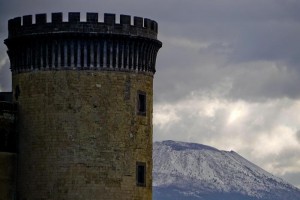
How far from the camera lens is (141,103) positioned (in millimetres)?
63812

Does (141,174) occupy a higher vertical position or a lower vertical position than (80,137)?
lower

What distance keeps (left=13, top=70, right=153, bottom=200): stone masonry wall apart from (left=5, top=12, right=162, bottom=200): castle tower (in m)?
0.05

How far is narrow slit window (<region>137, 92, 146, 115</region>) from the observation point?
63.6m

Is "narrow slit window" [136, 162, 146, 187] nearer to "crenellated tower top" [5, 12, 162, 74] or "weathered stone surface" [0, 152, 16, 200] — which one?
"crenellated tower top" [5, 12, 162, 74]

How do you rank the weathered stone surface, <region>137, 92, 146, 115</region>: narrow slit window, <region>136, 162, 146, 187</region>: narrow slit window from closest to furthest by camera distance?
1. <region>136, 162, 146, 187</region>: narrow slit window
2. the weathered stone surface
3. <region>137, 92, 146, 115</region>: narrow slit window

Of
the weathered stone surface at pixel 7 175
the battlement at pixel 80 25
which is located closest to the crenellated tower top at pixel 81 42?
the battlement at pixel 80 25

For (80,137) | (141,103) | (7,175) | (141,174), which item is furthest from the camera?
(141,103)

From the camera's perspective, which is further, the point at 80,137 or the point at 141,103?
the point at 141,103

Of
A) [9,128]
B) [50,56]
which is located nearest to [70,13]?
[50,56]

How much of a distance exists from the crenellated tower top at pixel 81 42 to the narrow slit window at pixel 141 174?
5184 mm

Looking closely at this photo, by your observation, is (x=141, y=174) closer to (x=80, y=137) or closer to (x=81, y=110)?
(x=80, y=137)

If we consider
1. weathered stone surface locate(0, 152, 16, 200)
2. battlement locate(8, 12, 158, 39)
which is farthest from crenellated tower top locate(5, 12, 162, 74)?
weathered stone surface locate(0, 152, 16, 200)

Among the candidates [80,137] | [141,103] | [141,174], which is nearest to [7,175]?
[80,137]

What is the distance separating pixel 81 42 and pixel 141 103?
4.83m
